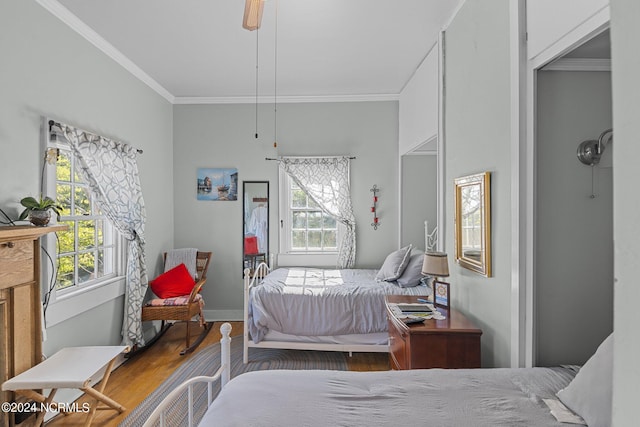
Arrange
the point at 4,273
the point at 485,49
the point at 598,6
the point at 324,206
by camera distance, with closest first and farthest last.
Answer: the point at 598,6 → the point at 4,273 → the point at 485,49 → the point at 324,206

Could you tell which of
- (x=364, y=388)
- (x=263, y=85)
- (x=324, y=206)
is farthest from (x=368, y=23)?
(x=364, y=388)

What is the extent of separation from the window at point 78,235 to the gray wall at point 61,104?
26cm

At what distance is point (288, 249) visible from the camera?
470 centimetres

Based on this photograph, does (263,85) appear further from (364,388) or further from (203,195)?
(364,388)

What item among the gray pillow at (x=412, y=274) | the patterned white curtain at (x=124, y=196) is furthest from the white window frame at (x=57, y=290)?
the gray pillow at (x=412, y=274)

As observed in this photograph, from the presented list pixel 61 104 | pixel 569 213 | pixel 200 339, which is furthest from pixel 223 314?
pixel 569 213

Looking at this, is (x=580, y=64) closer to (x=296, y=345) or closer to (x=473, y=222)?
(x=473, y=222)

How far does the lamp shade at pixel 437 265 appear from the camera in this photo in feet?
8.35

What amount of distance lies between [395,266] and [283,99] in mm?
2509

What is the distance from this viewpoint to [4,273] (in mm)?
2018

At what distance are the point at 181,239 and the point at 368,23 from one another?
3.36 m

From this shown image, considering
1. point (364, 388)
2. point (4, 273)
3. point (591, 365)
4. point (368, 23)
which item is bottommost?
point (364, 388)

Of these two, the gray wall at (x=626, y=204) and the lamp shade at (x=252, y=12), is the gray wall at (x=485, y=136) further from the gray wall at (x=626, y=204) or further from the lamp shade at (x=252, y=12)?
the gray wall at (x=626, y=204)

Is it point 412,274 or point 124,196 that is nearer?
point 124,196
